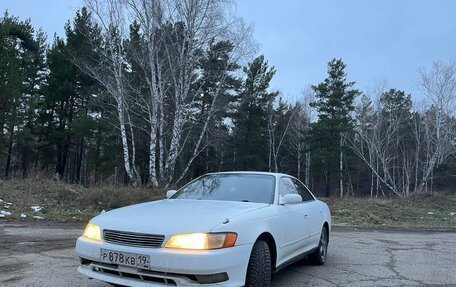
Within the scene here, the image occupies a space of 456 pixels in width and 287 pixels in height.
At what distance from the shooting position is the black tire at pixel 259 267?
4449 mm

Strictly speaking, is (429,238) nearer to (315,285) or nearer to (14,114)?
(315,285)

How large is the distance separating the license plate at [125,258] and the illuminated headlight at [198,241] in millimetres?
254

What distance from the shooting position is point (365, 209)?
58.4 ft

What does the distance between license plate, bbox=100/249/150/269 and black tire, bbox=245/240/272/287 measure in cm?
110

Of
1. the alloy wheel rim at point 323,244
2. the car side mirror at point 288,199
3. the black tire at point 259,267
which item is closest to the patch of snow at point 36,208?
the alloy wheel rim at point 323,244

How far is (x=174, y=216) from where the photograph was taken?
448 centimetres

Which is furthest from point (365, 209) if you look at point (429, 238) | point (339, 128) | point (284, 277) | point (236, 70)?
point (339, 128)

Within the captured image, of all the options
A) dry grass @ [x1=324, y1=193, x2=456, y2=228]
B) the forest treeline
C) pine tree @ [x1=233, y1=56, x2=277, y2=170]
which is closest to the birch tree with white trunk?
the forest treeline

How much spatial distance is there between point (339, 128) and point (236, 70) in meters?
23.3

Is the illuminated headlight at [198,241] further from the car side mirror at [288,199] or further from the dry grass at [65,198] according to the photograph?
the dry grass at [65,198]

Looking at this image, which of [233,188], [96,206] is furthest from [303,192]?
[96,206]

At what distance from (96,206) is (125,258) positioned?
1106cm

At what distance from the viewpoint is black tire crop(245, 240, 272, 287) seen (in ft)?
14.6

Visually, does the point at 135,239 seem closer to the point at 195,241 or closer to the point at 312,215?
the point at 195,241
